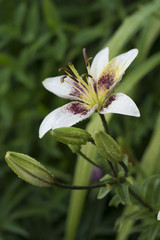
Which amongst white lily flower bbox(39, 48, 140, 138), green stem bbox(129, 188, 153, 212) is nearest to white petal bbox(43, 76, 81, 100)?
white lily flower bbox(39, 48, 140, 138)

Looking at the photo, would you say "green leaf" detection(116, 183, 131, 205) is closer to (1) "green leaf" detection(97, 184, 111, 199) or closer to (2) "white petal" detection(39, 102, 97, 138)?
(1) "green leaf" detection(97, 184, 111, 199)

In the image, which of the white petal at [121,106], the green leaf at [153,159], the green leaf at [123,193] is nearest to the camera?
the white petal at [121,106]

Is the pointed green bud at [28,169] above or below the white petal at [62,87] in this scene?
below

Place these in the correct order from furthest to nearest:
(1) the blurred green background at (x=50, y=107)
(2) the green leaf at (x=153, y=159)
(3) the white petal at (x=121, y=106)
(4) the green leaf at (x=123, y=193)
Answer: (1) the blurred green background at (x=50, y=107)
(2) the green leaf at (x=153, y=159)
(4) the green leaf at (x=123, y=193)
(3) the white petal at (x=121, y=106)

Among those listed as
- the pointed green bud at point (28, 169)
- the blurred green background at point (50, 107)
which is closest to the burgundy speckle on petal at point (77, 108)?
the pointed green bud at point (28, 169)

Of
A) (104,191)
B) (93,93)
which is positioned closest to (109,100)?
(93,93)

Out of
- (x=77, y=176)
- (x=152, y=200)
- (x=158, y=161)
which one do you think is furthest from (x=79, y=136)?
(x=158, y=161)

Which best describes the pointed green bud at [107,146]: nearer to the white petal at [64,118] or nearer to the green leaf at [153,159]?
the white petal at [64,118]
